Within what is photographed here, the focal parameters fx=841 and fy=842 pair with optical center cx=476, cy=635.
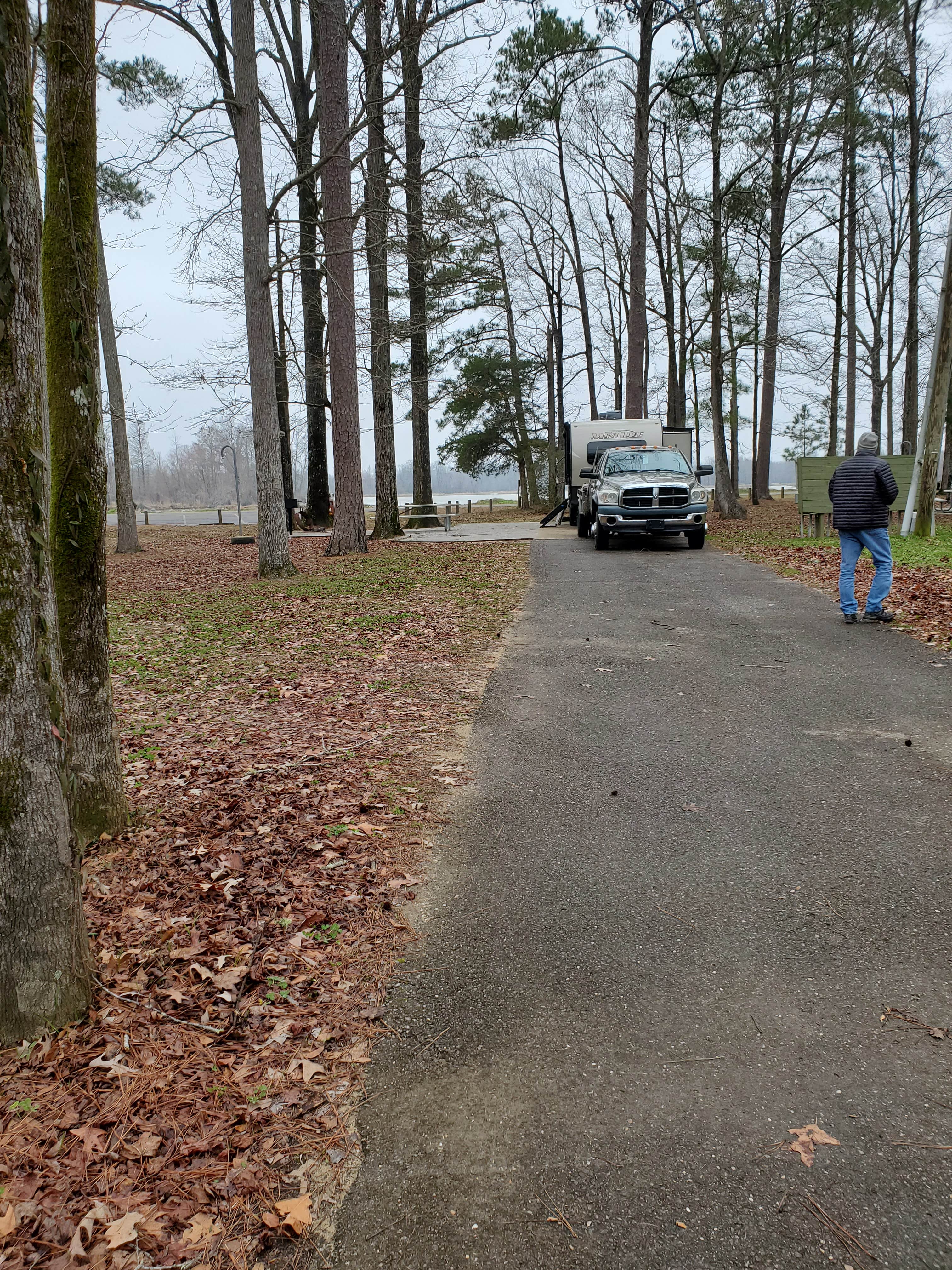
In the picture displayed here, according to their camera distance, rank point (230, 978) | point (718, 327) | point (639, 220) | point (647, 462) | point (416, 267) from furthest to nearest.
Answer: point (718, 327)
point (639, 220)
point (416, 267)
point (647, 462)
point (230, 978)

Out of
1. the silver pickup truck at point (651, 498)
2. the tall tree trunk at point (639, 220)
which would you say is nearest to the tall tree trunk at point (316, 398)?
the tall tree trunk at point (639, 220)

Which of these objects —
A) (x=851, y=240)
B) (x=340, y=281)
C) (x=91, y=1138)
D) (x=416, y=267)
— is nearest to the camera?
(x=91, y=1138)

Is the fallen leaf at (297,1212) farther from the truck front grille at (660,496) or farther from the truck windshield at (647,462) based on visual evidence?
the truck windshield at (647,462)

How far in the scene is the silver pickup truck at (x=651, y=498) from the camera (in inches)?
671

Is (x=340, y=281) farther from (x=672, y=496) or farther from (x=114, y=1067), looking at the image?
(x=114, y=1067)

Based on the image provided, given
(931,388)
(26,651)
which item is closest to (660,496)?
(931,388)

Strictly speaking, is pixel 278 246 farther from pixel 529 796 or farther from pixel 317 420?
pixel 529 796

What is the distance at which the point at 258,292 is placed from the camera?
13.8 meters

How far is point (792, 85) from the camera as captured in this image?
2431cm

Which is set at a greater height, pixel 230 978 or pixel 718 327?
pixel 718 327

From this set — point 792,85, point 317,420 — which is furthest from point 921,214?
point 317,420

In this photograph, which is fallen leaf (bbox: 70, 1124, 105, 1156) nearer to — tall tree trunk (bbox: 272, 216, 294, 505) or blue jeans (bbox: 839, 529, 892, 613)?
blue jeans (bbox: 839, 529, 892, 613)

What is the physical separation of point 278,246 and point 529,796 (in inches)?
698

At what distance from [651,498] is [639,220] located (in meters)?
12.7
